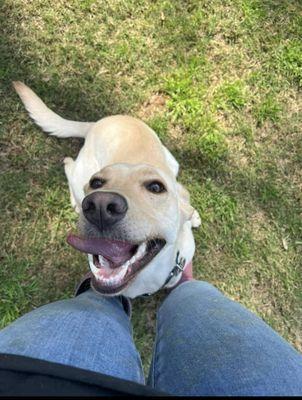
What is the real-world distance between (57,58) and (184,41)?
0.98 metres

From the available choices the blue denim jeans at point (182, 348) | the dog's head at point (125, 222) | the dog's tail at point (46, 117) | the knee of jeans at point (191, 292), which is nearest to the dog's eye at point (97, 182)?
the dog's head at point (125, 222)

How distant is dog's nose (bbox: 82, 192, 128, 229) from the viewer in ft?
6.55

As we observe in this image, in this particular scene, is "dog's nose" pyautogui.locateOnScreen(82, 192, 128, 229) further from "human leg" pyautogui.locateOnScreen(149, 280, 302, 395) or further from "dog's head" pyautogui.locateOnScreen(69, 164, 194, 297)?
"human leg" pyautogui.locateOnScreen(149, 280, 302, 395)

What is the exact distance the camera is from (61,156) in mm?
3490

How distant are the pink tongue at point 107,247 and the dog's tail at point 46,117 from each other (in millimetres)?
1325

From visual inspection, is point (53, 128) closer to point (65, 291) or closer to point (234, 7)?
point (65, 291)

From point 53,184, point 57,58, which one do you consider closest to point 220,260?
point 53,184

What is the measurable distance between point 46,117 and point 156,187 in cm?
130

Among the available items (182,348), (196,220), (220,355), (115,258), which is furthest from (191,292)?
(196,220)

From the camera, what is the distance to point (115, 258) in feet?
7.30

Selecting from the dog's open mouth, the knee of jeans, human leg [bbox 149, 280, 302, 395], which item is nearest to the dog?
the dog's open mouth

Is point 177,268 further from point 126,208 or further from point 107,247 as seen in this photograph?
point 126,208

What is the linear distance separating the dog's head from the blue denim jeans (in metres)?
0.20

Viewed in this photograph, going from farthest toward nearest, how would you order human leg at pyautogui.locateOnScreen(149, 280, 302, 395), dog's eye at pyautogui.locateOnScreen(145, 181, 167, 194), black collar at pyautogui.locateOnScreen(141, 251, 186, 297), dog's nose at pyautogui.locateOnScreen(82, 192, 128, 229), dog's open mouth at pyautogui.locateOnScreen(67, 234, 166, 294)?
black collar at pyautogui.locateOnScreen(141, 251, 186, 297) < dog's eye at pyautogui.locateOnScreen(145, 181, 167, 194) < dog's open mouth at pyautogui.locateOnScreen(67, 234, 166, 294) < dog's nose at pyautogui.locateOnScreen(82, 192, 128, 229) < human leg at pyautogui.locateOnScreen(149, 280, 302, 395)
